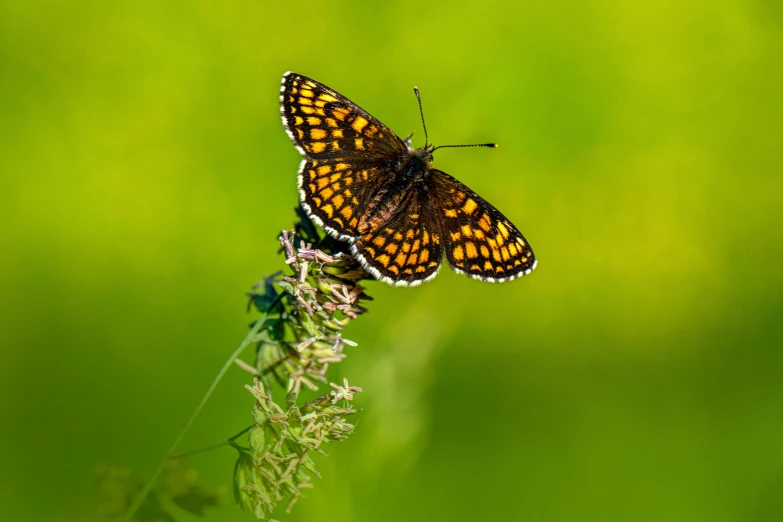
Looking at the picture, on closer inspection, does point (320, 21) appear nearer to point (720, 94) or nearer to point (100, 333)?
point (100, 333)

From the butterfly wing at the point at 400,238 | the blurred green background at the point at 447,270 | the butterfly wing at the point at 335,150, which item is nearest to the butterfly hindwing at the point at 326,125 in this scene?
the butterfly wing at the point at 335,150

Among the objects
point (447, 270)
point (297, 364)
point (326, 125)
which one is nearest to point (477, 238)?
point (326, 125)

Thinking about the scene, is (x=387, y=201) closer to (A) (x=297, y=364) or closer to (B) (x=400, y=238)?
(B) (x=400, y=238)

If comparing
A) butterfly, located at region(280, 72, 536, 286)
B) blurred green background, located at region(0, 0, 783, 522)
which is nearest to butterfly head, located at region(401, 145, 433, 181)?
butterfly, located at region(280, 72, 536, 286)

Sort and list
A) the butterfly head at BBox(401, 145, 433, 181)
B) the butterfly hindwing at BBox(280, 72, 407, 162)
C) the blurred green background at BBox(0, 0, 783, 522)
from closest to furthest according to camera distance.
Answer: the butterfly hindwing at BBox(280, 72, 407, 162) < the butterfly head at BBox(401, 145, 433, 181) < the blurred green background at BBox(0, 0, 783, 522)

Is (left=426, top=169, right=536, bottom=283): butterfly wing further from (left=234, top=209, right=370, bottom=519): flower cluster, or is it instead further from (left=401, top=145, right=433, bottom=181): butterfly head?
(left=234, top=209, right=370, bottom=519): flower cluster

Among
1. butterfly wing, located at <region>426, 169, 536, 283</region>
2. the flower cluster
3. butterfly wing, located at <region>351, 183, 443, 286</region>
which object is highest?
butterfly wing, located at <region>426, 169, 536, 283</region>

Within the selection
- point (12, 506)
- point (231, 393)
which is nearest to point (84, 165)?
point (231, 393)

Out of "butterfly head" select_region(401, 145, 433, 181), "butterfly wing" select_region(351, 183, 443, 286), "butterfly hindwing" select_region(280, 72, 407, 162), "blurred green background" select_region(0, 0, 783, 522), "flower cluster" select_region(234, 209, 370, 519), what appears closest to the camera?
"flower cluster" select_region(234, 209, 370, 519)
